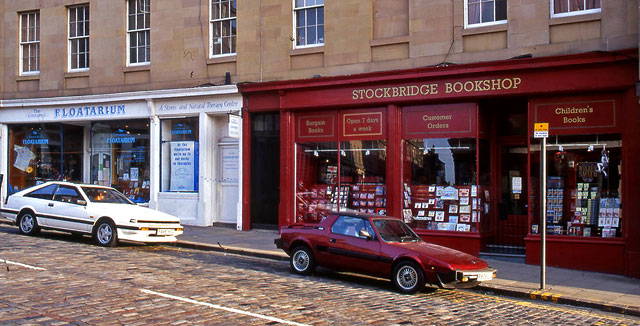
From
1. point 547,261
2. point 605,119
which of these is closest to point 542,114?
point 605,119

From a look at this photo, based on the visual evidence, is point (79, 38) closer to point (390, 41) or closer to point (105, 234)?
point (105, 234)

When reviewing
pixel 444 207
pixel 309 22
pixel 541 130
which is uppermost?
pixel 309 22

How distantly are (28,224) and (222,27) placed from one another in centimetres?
783

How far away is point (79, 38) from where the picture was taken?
20.6 m

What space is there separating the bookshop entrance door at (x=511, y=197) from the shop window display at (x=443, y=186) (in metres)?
0.62

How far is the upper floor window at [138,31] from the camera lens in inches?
770

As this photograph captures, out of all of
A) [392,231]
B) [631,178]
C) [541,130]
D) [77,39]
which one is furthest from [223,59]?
[631,178]

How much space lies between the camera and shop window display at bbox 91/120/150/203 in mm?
19641

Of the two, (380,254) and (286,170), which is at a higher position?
(286,170)

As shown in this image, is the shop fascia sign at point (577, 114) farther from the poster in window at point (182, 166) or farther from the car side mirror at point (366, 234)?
the poster in window at point (182, 166)

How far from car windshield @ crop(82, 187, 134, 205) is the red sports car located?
17.5 ft

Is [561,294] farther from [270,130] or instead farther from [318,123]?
[270,130]

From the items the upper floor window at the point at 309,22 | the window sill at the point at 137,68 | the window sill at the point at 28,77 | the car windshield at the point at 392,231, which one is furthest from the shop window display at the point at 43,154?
the car windshield at the point at 392,231

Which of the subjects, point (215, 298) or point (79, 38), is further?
point (79, 38)
